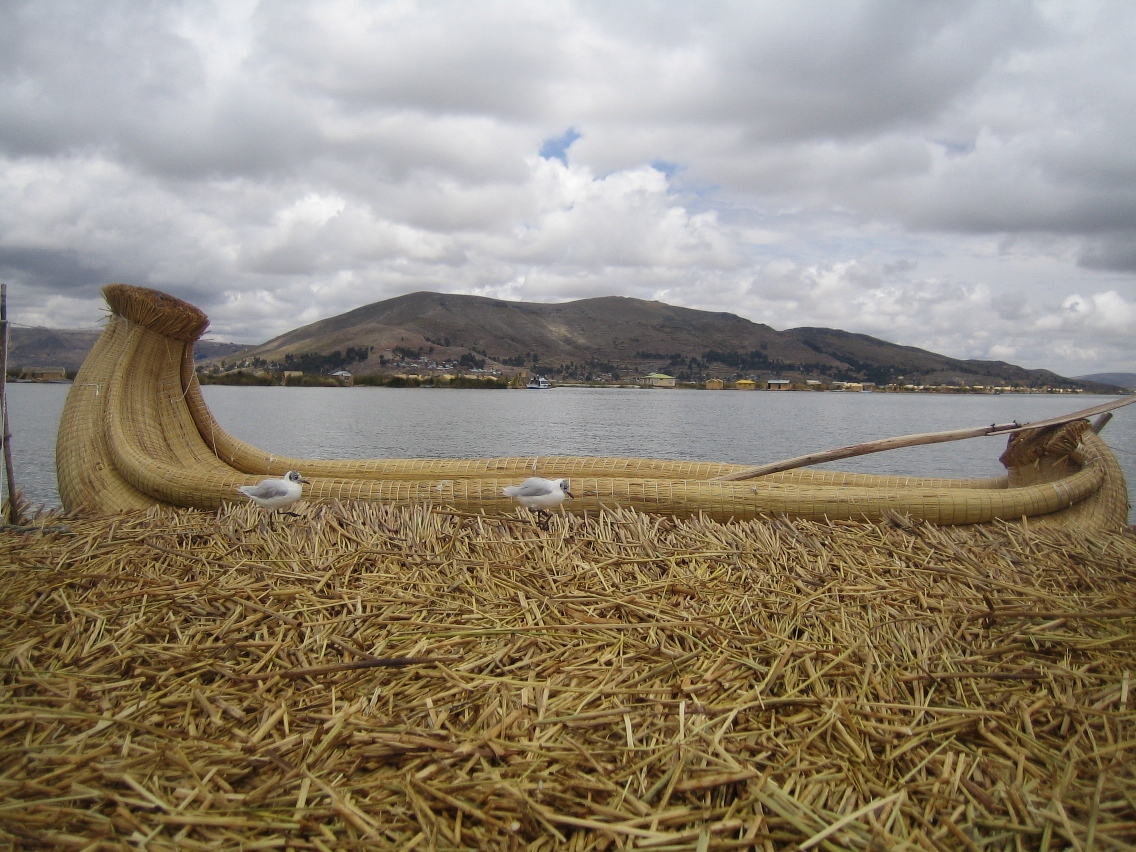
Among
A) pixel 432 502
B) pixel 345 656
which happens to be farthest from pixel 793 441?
pixel 345 656

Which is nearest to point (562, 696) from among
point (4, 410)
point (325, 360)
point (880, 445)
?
point (880, 445)

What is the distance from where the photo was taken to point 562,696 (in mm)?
2322

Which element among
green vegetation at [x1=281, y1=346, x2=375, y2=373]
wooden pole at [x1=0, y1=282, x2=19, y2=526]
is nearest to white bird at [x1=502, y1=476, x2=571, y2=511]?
wooden pole at [x1=0, y1=282, x2=19, y2=526]

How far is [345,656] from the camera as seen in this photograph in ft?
8.45

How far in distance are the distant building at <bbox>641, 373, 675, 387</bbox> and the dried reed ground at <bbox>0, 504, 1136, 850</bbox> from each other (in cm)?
11886

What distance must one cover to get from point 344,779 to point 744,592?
6.48 ft

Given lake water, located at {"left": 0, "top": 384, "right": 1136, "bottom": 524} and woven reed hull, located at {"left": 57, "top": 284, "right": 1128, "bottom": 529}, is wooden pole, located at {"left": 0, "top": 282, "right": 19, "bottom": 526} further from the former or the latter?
lake water, located at {"left": 0, "top": 384, "right": 1136, "bottom": 524}

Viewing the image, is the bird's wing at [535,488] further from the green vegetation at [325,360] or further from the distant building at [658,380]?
the distant building at [658,380]

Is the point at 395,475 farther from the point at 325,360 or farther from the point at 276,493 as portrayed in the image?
the point at 325,360

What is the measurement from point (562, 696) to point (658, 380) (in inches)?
4910

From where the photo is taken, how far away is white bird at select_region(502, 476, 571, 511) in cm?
444

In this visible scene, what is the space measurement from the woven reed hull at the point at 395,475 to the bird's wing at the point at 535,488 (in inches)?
6.4

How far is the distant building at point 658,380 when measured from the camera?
123 m

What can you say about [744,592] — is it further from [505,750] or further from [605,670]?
[505,750]
